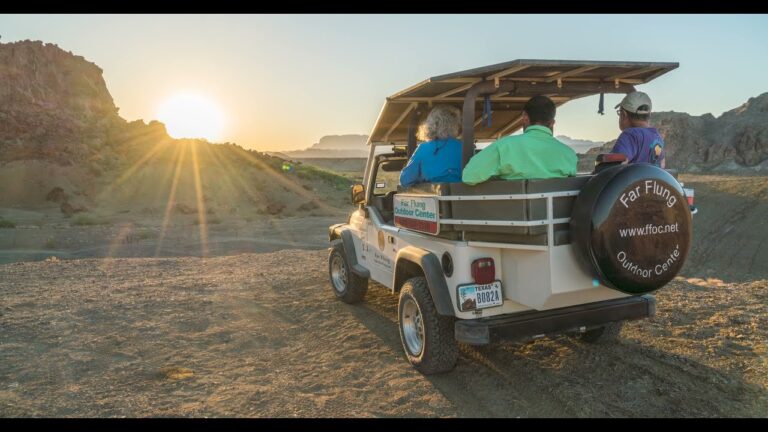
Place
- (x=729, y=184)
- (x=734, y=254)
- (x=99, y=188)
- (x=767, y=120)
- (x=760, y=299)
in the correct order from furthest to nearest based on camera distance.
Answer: (x=767, y=120) < (x=99, y=188) < (x=729, y=184) < (x=734, y=254) < (x=760, y=299)

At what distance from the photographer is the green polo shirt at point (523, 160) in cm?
389

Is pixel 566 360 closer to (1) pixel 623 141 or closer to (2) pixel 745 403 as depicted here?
(2) pixel 745 403

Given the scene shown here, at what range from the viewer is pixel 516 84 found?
4.76 meters

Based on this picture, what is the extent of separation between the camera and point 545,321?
4.02m

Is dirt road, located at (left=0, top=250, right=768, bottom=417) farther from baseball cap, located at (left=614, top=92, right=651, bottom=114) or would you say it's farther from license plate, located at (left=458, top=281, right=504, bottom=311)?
baseball cap, located at (left=614, top=92, right=651, bottom=114)

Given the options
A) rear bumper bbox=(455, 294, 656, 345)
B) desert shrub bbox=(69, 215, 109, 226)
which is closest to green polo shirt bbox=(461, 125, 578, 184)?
rear bumper bbox=(455, 294, 656, 345)

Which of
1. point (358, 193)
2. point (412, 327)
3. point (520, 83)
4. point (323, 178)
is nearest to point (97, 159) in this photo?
point (323, 178)

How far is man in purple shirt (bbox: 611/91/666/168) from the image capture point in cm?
440

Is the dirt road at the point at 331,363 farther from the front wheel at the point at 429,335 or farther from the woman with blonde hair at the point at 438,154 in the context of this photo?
the woman with blonde hair at the point at 438,154

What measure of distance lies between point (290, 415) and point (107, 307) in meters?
4.31

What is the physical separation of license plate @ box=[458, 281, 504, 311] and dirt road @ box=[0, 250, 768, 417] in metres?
0.73

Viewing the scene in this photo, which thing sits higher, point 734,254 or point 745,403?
point 745,403

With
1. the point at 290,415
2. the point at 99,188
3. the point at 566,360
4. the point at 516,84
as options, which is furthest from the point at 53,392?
the point at 99,188

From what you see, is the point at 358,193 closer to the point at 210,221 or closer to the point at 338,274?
the point at 338,274
